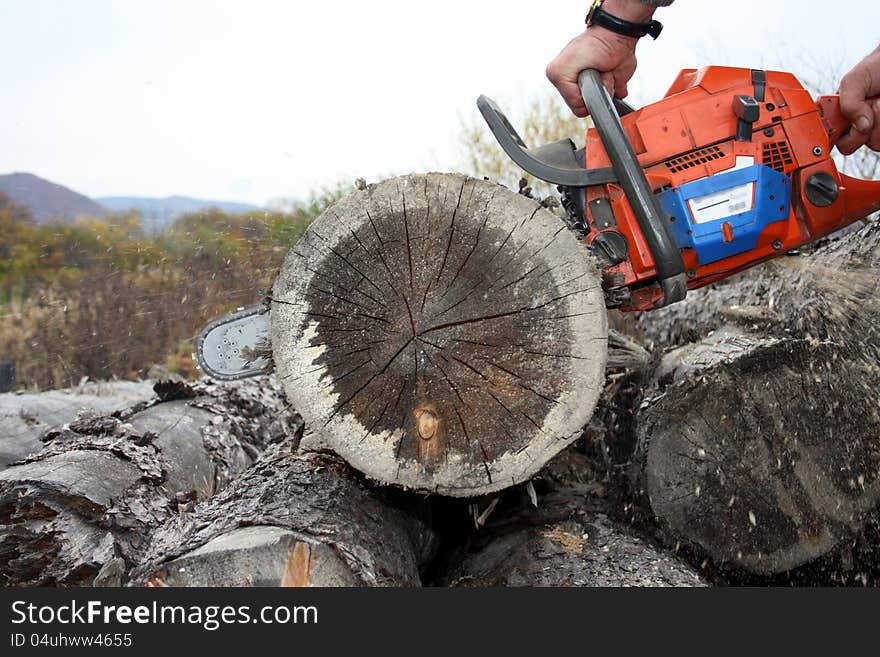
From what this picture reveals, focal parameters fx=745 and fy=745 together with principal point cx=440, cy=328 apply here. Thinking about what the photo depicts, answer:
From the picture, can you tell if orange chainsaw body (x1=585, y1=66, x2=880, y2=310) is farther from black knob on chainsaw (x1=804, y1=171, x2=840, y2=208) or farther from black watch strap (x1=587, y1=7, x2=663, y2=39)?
black watch strap (x1=587, y1=7, x2=663, y2=39)

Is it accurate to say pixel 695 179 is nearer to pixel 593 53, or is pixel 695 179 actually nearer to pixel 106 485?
pixel 593 53

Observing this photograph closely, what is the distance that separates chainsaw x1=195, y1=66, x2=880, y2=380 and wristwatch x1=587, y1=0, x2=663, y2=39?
0.62 ft

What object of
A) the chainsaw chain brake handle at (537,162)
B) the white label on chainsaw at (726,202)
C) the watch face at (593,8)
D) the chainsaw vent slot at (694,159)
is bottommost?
the white label on chainsaw at (726,202)

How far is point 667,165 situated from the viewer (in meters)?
2.37

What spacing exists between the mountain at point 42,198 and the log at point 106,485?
7189mm

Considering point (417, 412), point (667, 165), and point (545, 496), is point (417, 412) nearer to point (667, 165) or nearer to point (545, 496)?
point (545, 496)

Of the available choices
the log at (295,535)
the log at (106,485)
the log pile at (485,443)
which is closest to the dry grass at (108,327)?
the log at (106,485)

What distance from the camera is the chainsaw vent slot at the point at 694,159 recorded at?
2.37 m

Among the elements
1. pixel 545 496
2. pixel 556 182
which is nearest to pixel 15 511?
pixel 545 496

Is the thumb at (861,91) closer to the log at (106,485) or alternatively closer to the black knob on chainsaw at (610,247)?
the black knob on chainsaw at (610,247)

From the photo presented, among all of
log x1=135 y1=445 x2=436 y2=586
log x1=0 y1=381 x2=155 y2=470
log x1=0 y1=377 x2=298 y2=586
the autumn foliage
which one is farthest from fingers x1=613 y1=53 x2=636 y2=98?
the autumn foliage

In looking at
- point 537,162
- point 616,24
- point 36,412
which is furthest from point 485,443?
point 36,412

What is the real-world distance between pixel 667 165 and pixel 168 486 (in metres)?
2.11

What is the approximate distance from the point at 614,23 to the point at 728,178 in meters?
0.62
